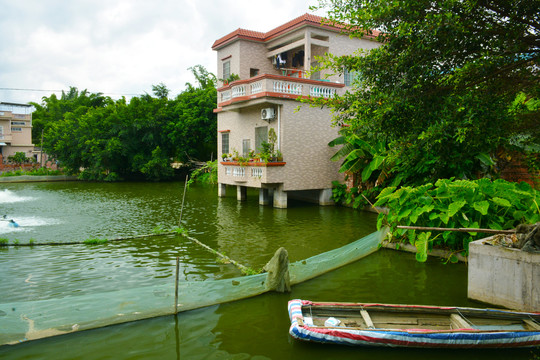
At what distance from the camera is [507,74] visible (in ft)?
24.4

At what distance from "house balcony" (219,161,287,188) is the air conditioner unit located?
2.14 metres

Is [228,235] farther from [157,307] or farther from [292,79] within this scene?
[292,79]

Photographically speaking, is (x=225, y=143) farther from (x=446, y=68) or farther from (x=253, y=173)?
(x=446, y=68)

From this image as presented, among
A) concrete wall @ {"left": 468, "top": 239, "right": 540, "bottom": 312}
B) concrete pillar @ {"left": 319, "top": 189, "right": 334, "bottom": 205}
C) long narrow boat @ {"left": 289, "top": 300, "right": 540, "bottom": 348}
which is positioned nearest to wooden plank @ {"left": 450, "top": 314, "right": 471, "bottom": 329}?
long narrow boat @ {"left": 289, "top": 300, "right": 540, "bottom": 348}

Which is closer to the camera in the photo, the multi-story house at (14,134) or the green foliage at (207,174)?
the green foliage at (207,174)

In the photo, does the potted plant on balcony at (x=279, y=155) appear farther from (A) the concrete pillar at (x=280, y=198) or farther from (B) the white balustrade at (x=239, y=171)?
(B) the white balustrade at (x=239, y=171)

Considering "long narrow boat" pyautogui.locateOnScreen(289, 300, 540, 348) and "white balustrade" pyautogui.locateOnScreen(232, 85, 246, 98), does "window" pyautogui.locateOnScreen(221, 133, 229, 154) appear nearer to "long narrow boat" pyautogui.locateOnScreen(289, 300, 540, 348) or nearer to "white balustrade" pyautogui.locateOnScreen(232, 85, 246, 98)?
"white balustrade" pyautogui.locateOnScreen(232, 85, 246, 98)

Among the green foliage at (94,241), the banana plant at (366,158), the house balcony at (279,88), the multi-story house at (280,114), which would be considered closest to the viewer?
the green foliage at (94,241)

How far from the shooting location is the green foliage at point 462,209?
907 centimetres

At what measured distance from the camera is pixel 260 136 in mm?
19750

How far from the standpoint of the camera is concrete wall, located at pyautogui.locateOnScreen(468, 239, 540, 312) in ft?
22.2

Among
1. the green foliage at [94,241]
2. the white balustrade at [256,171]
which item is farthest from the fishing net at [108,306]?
the white balustrade at [256,171]

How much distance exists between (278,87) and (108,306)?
1343cm

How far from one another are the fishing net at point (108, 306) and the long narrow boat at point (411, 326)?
1.30 meters
